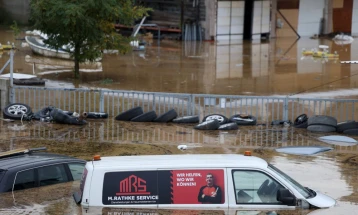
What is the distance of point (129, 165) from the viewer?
8906 millimetres

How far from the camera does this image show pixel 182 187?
348 inches

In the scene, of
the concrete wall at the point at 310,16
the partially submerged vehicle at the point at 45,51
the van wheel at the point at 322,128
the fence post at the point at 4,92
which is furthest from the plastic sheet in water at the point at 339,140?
the concrete wall at the point at 310,16

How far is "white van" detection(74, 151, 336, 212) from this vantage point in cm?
884

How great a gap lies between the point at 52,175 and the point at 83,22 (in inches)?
598

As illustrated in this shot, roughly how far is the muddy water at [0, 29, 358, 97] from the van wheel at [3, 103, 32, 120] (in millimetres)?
7016

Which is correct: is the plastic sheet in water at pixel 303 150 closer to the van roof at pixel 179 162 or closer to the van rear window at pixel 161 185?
the van roof at pixel 179 162

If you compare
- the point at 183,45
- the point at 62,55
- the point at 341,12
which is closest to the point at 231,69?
the point at 62,55

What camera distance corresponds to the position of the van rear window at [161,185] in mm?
8828

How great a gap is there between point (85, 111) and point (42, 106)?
1.60m

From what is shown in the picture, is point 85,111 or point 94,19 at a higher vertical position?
point 94,19

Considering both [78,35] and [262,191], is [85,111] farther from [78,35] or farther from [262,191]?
[262,191]

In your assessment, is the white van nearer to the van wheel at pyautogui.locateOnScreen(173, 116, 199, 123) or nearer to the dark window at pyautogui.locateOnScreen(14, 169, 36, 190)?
the dark window at pyautogui.locateOnScreen(14, 169, 36, 190)

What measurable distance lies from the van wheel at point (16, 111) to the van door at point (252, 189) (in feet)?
37.0

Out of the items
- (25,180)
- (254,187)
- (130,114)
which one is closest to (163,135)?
(130,114)
